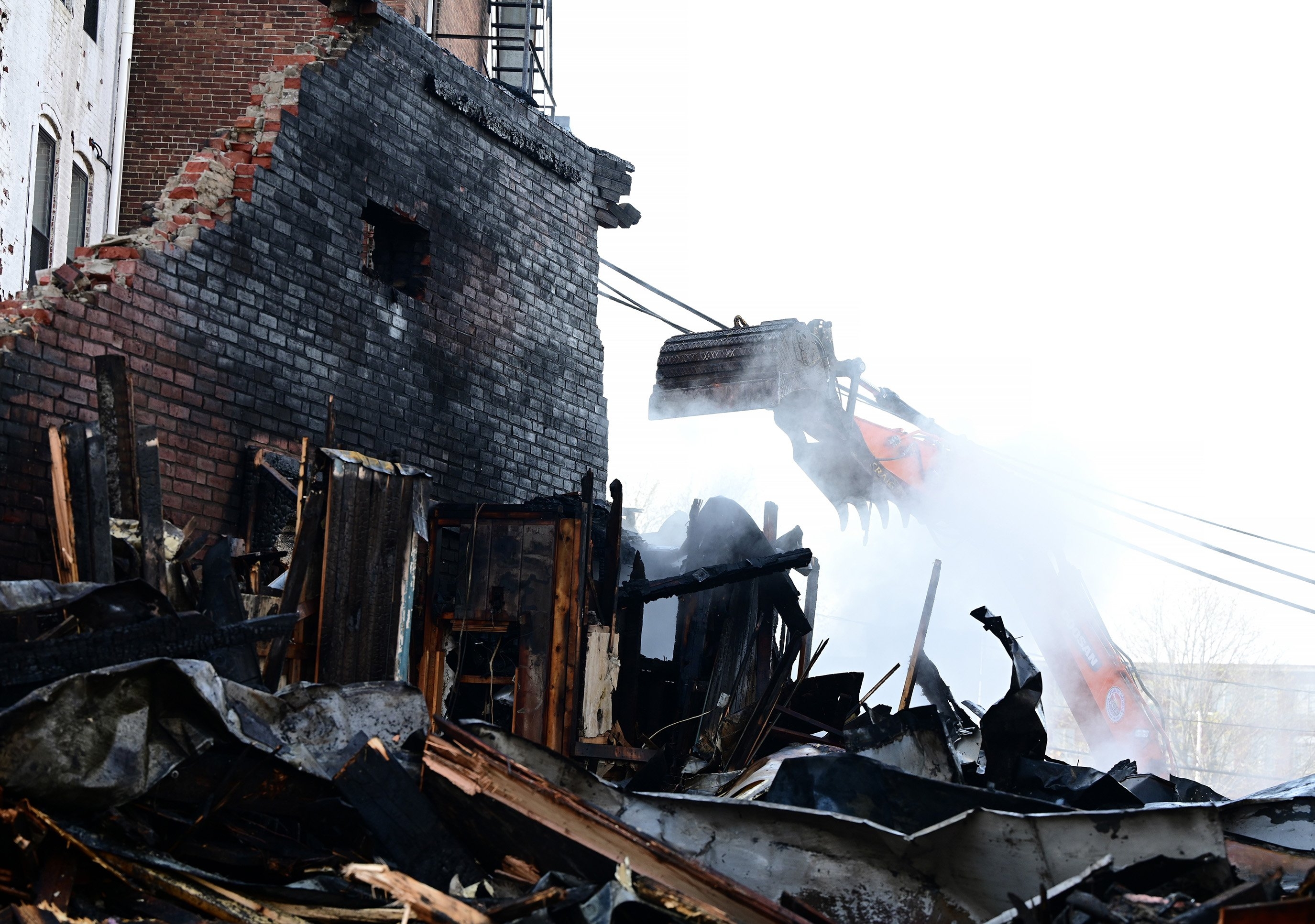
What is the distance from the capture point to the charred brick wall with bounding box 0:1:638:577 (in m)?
6.90

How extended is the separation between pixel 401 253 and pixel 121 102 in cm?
396

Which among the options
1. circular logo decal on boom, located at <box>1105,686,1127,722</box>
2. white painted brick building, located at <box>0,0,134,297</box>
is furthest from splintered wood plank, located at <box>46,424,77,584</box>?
circular logo decal on boom, located at <box>1105,686,1127,722</box>

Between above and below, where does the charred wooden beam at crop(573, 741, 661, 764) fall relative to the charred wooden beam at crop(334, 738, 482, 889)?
below

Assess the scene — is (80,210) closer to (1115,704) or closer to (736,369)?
(736,369)

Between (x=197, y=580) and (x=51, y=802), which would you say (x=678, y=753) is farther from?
(x=51, y=802)

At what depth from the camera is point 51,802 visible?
3.90 m

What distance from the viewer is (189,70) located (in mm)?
11008

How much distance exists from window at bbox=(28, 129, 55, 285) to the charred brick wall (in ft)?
12.5

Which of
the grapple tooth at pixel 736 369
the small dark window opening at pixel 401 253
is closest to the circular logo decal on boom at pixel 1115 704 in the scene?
the grapple tooth at pixel 736 369

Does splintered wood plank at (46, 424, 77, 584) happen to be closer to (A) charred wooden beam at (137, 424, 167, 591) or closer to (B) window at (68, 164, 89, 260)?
(A) charred wooden beam at (137, 424, 167, 591)

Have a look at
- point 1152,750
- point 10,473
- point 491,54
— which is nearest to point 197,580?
point 10,473

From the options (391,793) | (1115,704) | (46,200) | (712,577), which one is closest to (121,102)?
(46,200)

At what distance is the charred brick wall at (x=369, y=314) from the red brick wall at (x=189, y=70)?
2.26 m

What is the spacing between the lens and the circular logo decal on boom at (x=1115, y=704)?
1409 cm
